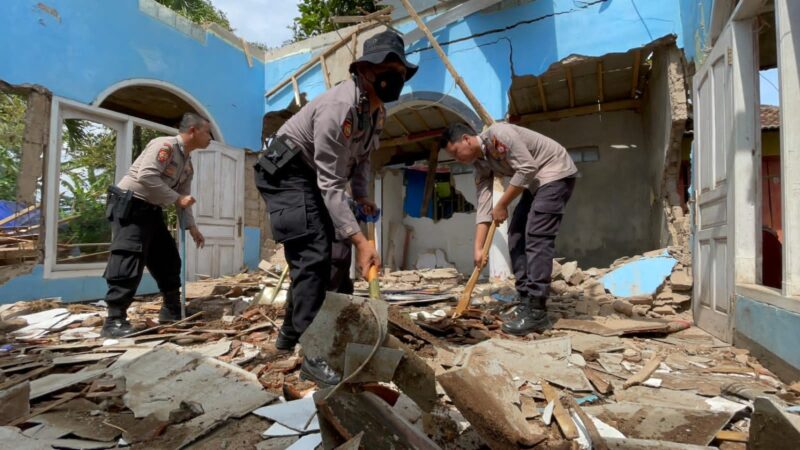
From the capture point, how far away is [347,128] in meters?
2.19

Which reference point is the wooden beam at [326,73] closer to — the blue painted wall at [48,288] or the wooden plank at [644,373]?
the blue painted wall at [48,288]

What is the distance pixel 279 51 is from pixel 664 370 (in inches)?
314

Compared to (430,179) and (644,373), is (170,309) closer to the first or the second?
(644,373)

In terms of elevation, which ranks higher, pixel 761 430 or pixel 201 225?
pixel 201 225

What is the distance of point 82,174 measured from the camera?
8.98m

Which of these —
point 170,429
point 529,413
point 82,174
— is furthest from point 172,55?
point 529,413

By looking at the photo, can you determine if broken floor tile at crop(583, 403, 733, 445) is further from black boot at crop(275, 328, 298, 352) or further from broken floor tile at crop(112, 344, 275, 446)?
black boot at crop(275, 328, 298, 352)

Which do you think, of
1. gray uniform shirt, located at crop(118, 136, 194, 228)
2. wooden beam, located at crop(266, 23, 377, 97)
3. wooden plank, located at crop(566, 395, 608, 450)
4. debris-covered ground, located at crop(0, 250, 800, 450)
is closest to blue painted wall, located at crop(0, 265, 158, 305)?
debris-covered ground, located at crop(0, 250, 800, 450)

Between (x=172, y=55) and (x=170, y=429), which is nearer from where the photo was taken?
(x=170, y=429)

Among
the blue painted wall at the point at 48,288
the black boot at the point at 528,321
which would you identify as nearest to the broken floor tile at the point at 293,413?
the black boot at the point at 528,321

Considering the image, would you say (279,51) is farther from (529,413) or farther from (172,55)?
(529,413)

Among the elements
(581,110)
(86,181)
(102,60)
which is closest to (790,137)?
(581,110)

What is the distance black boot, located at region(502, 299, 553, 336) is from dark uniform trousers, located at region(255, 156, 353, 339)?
142 centimetres

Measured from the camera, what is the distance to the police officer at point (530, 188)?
3.18 meters
